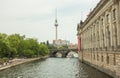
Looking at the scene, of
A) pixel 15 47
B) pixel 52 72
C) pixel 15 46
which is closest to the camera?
pixel 52 72

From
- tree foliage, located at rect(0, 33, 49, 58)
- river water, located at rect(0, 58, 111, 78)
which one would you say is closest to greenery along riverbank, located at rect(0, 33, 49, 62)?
tree foliage, located at rect(0, 33, 49, 58)

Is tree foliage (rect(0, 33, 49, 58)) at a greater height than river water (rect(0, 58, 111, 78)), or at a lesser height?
greater

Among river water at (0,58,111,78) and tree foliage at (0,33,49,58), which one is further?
tree foliage at (0,33,49,58)

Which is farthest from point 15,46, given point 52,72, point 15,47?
point 52,72

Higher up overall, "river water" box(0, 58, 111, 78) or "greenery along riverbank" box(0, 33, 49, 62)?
"greenery along riverbank" box(0, 33, 49, 62)

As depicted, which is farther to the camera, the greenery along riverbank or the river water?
the greenery along riverbank

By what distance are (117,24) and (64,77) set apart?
14.1 m

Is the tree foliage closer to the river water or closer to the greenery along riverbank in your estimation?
the greenery along riverbank

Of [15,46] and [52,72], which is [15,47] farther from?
[52,72]

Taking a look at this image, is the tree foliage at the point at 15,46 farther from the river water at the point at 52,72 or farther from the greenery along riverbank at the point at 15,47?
the river water at the point at 52,72

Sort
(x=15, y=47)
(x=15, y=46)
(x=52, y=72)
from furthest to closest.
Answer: (x=15, y=46) → (x=15, y=47) → (x=52, y=72)

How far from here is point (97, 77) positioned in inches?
1962

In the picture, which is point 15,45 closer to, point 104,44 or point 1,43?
point 1,43

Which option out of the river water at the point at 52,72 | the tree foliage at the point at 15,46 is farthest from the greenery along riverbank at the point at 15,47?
the river water at the point at 52,72
